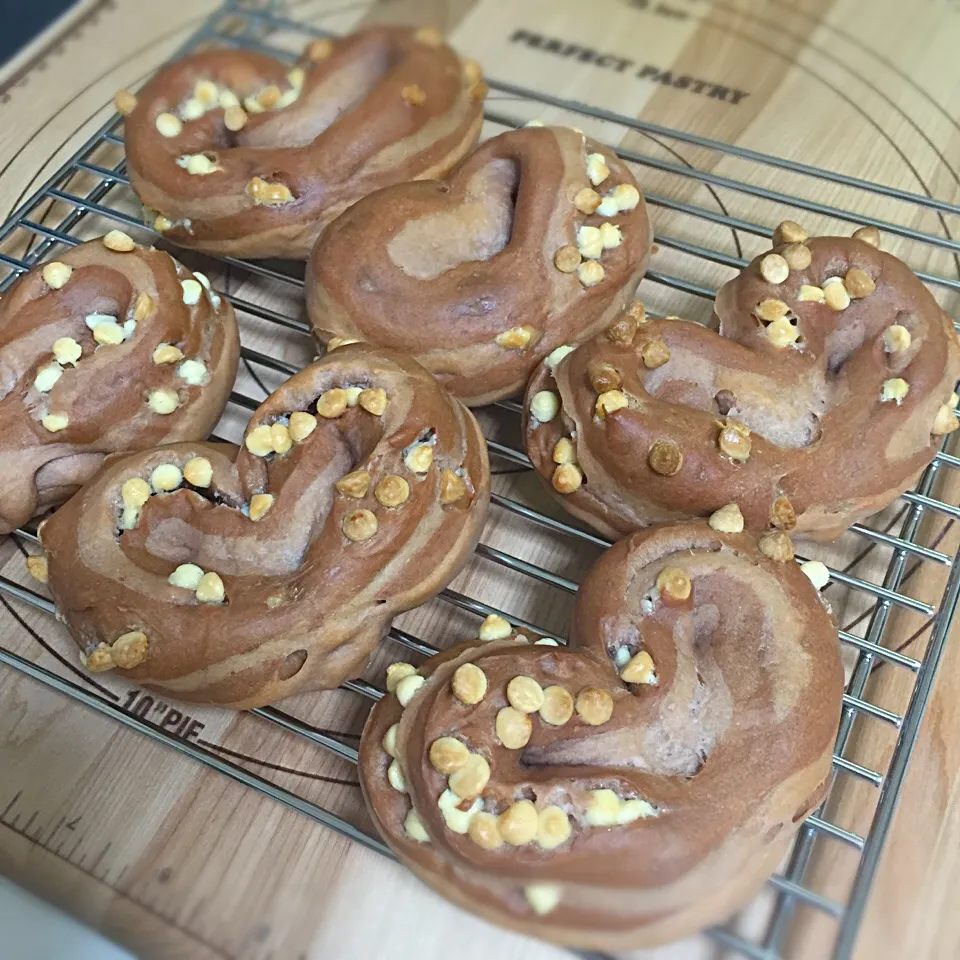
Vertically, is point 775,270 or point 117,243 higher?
point 775,270

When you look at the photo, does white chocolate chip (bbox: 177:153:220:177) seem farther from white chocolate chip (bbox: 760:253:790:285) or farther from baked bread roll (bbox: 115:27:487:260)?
white chocolate chip (bbox: 760:253:790:285)

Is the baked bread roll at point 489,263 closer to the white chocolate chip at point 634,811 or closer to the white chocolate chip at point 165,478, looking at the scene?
the white chocolate chip at point 165,478

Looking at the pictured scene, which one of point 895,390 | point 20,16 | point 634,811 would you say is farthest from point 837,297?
point 20,16

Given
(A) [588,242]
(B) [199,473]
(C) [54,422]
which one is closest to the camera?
(B) [199,473]

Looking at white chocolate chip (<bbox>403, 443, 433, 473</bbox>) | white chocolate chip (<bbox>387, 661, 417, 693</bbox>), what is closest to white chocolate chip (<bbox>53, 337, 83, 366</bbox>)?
white chocolate chip (<bbox>403, 443, 433, 473</bbox>)

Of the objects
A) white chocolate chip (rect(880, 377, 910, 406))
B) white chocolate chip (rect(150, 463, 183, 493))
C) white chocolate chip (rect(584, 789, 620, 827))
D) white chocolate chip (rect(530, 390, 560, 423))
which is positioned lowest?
white chocolate chip (rect(584, 789, 620, 827))

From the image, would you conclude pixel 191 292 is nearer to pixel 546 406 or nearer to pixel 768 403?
pixel 546 406

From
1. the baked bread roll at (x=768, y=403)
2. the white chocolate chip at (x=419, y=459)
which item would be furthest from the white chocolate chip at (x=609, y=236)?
the white chocolate chip at (x=419, y=459)
